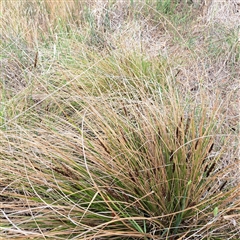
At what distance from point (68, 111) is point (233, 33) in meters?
1.17

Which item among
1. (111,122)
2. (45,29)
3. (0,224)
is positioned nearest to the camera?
(0,224)

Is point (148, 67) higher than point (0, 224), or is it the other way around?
point (148, 67)

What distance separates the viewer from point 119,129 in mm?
1020

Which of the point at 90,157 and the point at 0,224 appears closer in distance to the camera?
the point at 0,224

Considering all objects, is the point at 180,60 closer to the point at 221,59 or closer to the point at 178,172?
the point at 221,59

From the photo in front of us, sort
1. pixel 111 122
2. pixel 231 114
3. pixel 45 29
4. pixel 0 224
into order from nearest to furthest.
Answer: pixel 0 224 < pixel 111 122 < pixel 231 114 < pixel 45 29

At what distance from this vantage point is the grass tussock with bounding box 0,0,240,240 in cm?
89

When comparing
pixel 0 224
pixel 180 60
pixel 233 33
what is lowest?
pixel 0 224

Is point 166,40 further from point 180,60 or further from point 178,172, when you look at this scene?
point 178,172

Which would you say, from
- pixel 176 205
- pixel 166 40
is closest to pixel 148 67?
pixel 166 40

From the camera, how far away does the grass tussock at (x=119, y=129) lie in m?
0.89

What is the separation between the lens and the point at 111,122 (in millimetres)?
1120


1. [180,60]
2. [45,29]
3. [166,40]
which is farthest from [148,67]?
[45,29]

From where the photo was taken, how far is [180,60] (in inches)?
68.6
